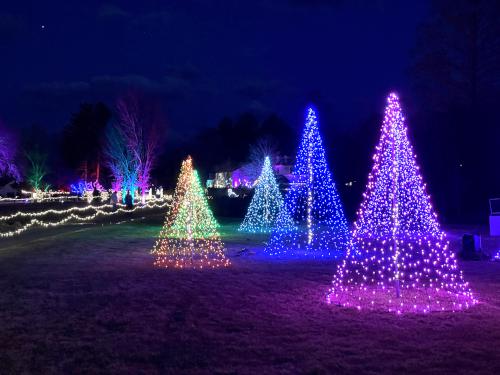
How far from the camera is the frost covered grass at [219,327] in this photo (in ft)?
16.9

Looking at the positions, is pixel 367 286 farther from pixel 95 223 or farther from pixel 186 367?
pixel 95 223

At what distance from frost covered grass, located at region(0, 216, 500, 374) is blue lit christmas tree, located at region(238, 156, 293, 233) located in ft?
42.1

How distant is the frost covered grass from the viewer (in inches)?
202

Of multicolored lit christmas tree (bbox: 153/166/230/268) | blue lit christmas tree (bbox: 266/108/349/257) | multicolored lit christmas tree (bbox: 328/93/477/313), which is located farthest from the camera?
blue lit christmas tree (bbox: 266/108/349/257)

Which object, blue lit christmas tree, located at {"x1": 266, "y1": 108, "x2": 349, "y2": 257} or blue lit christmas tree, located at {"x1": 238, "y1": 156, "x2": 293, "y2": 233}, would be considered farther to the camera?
blue lit christmas tree, located at {"x1": 238, "y1": 156, "x2": 293, "y2": 233}

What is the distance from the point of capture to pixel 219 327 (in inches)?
258

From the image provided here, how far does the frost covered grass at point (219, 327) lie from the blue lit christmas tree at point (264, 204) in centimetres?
1284

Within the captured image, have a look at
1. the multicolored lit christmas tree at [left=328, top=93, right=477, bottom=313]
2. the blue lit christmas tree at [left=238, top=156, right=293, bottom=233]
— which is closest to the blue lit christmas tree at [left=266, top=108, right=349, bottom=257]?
the blue lit christmas tree at [left=238, top=156, right=293, bottom=233]

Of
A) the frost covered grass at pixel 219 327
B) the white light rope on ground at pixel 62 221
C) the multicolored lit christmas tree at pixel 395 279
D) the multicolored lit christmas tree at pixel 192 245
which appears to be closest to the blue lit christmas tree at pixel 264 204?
the multicolored lit christmas tree at pixel 192 245

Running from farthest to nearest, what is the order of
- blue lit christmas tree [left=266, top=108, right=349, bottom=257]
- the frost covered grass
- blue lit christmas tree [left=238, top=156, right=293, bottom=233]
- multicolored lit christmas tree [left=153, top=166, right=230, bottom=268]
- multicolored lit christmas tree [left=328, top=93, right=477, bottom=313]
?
blue lit christmas tree [left=238, top=156, right=293, bottom=233], blue lit christmas tree [left=266, top=108, right=349, bottom=257], multicolored lit christmas tree [left=153, top=166, right=230, bottom=268], multicolored lit christmas tree [left=328, top=93, right=477, bottom=313], the frost covered grass

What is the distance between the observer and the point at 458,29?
24.5 meters

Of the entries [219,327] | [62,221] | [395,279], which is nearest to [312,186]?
[395,279]

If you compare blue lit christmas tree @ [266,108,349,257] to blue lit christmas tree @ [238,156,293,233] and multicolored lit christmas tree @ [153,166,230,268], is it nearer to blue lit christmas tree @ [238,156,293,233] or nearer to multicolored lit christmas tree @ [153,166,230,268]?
multicolored lit christmas tree @ [153,166,230,268]

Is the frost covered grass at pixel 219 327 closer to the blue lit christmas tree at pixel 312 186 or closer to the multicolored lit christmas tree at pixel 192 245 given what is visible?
the multicolored lit christmas tree at pixel 192 245
